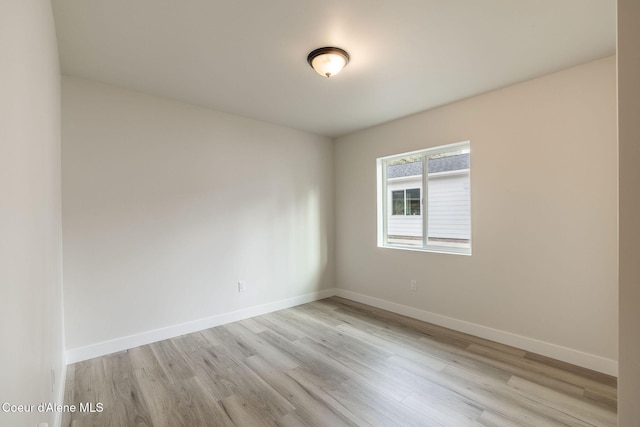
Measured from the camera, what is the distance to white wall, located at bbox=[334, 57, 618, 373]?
2340 mm

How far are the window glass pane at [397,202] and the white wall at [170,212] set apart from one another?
1.27 m

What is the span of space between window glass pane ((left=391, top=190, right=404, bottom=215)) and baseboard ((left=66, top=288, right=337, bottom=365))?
1.83 meters

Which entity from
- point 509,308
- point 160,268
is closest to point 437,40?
point 509,308

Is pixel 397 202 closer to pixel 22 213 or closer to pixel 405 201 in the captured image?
pixel 405 201

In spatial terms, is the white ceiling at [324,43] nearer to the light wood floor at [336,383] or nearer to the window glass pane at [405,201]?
the window glass pane at [405,201]

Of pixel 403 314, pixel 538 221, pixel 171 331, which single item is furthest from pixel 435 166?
pixel 171 331

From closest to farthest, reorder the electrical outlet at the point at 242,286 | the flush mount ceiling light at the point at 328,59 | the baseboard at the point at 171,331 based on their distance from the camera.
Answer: the flush mount ceiling light at the point at 328,59 < the baseboard at the point at 171,331 < the electrical outlet at the point at 242,286

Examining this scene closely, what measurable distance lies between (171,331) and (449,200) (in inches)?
136

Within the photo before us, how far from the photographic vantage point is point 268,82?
8.94 ft

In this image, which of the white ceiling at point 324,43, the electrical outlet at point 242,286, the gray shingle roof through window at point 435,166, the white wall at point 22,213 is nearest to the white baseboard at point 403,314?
the electrical outlet at point 242,286

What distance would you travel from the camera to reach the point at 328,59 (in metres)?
2.22

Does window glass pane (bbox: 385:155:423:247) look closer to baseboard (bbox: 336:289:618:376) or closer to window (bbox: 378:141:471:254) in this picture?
window (bbox: 378:141:471:254)

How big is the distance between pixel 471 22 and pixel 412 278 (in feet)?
8.90

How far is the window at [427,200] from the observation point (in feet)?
10.8
